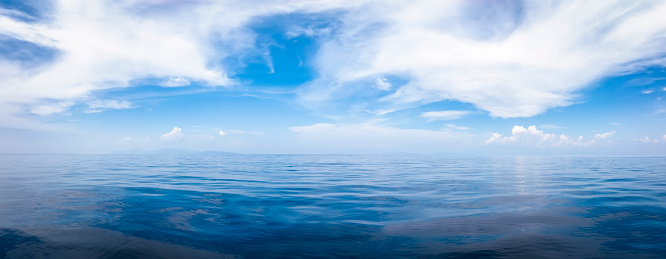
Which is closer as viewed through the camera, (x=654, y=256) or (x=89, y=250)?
(x=654, y=256)

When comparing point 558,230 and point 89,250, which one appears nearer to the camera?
point 89,250

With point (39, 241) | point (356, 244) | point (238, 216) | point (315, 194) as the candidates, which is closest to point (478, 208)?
point (356, 244)

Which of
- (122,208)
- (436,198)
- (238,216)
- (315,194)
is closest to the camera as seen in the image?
(238,216)

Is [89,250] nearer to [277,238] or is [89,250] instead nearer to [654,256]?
[277,238]

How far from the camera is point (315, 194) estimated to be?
1680 cm

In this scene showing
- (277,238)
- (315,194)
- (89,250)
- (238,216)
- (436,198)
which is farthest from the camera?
(315,194)

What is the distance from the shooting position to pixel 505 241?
7977 millimetres

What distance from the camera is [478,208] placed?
12.4m

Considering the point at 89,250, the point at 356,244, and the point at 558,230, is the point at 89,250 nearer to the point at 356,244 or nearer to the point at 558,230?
the point at 356,244

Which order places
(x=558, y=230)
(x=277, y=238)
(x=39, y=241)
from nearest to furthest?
1. (x=39, y=241)
2. (x=277, y=238)
3. (x=558, y=230)

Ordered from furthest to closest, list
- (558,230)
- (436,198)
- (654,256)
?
(436,198) → (558,230) → (654,256)

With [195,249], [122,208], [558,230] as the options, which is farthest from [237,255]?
[558,230]

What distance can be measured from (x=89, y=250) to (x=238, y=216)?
4.37 meters

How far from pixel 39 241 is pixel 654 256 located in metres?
14.2
